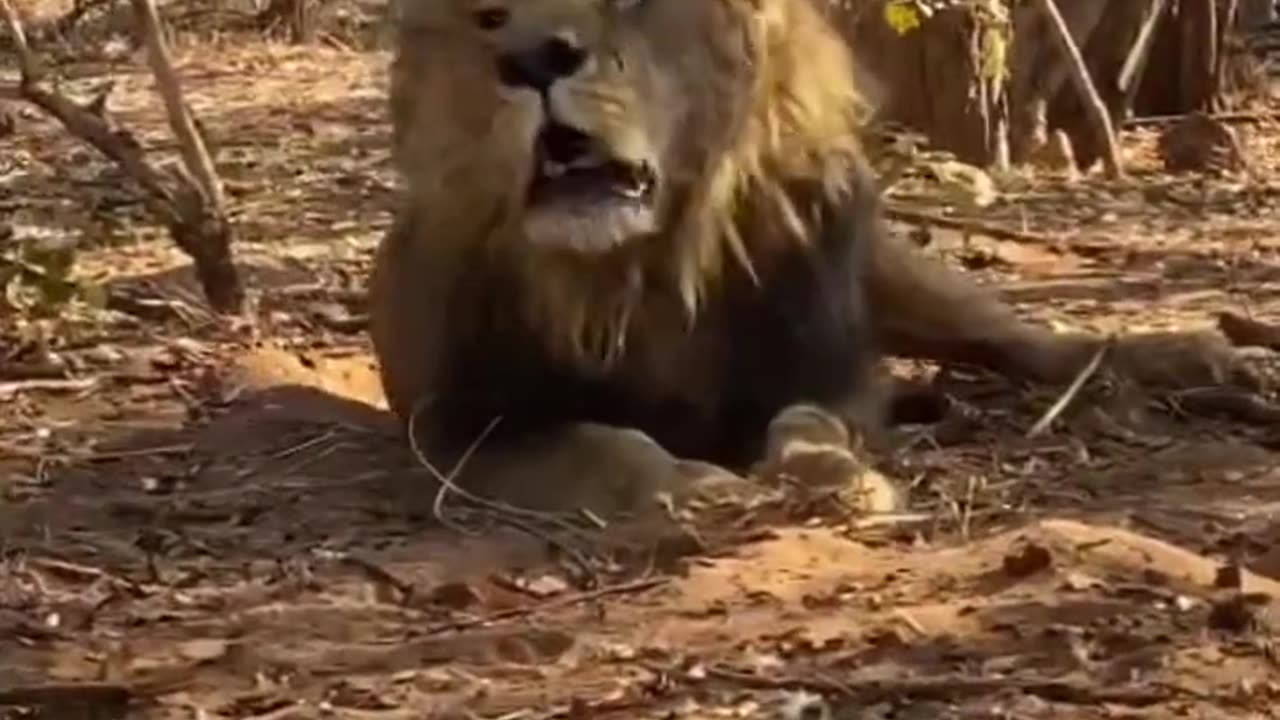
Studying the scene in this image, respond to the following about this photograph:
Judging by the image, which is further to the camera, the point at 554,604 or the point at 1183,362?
the point at 1183,362

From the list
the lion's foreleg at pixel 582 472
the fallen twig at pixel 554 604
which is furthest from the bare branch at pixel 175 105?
the fallen twig at pixel 554 604

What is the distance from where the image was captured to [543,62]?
4.53 metres

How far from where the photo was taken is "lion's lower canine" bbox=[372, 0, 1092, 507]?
4.62m

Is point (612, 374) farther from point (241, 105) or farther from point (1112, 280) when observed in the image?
point (241, 105)

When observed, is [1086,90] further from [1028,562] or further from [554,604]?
[554,604]

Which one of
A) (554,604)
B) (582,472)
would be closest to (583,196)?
(582,472)

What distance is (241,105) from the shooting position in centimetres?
1223

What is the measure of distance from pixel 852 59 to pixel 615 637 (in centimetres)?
196

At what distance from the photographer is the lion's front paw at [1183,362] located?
5516 millimetres

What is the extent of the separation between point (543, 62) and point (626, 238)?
16.2 inches

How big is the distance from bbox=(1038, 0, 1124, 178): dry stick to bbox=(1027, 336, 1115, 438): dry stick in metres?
3.25

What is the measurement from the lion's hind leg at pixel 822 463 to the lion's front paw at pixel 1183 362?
0.80 metres

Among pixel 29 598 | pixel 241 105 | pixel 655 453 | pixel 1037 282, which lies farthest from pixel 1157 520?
pixel 241 105

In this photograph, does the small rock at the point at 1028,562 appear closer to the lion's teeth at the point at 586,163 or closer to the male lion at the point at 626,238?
the male lion at the point at 626,238
